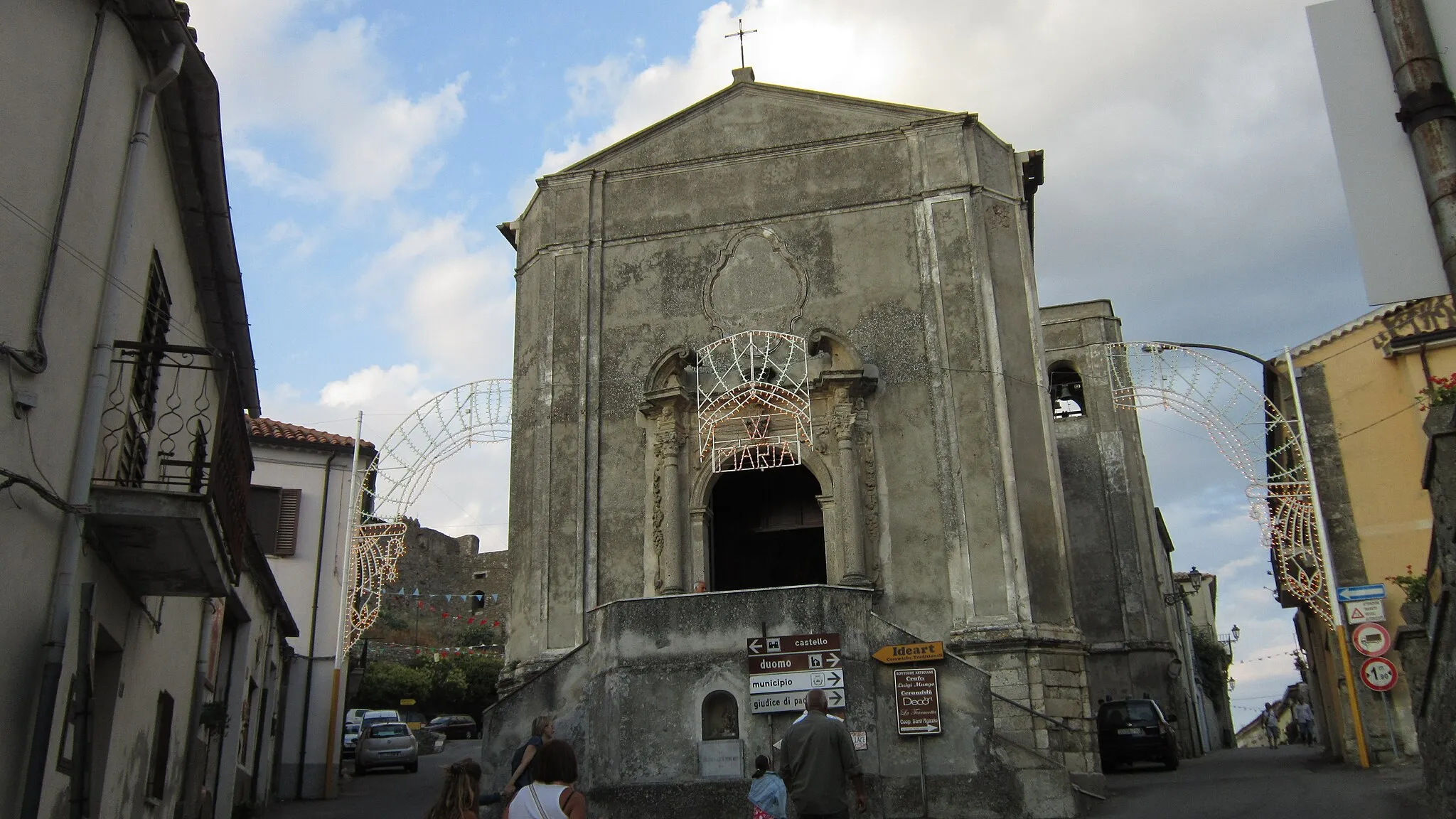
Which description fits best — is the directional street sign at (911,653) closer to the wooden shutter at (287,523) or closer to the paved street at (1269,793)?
the paved street at (1269,793)

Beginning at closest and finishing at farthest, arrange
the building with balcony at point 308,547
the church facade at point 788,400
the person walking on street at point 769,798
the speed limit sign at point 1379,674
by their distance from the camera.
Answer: the person walking on street at point 769,798 < the speed limit sign at point 1379,674 < the church facade at point 788,400 < the building with balcony at point 308,547

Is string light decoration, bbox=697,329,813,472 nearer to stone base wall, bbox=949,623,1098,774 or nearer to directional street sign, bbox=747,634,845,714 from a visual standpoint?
stone base wall, bbox=949,623,1098,774

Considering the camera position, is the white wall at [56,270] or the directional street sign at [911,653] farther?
the directional street sign at [911,653]

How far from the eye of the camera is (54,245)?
7973mm

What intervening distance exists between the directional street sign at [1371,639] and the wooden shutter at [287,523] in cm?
1920

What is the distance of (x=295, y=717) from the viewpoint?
2356cm

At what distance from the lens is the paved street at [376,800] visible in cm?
1894

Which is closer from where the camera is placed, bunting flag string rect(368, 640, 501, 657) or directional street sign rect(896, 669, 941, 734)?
directional street sign rect(896, 669, 941, 734)

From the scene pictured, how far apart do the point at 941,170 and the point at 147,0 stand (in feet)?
47.5

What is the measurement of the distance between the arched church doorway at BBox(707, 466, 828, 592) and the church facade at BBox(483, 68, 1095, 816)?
0.06 metres

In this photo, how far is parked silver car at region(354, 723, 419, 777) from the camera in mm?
28047

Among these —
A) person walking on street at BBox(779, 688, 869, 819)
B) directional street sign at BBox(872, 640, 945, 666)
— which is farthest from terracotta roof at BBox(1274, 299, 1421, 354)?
person walking on street at BBox(779, 688, 869, 819)

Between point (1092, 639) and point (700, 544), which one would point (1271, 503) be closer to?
point (1092, 639)

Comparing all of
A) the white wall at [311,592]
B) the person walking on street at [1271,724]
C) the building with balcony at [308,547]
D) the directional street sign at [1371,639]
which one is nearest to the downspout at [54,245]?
the building with balcony at [308,547]
